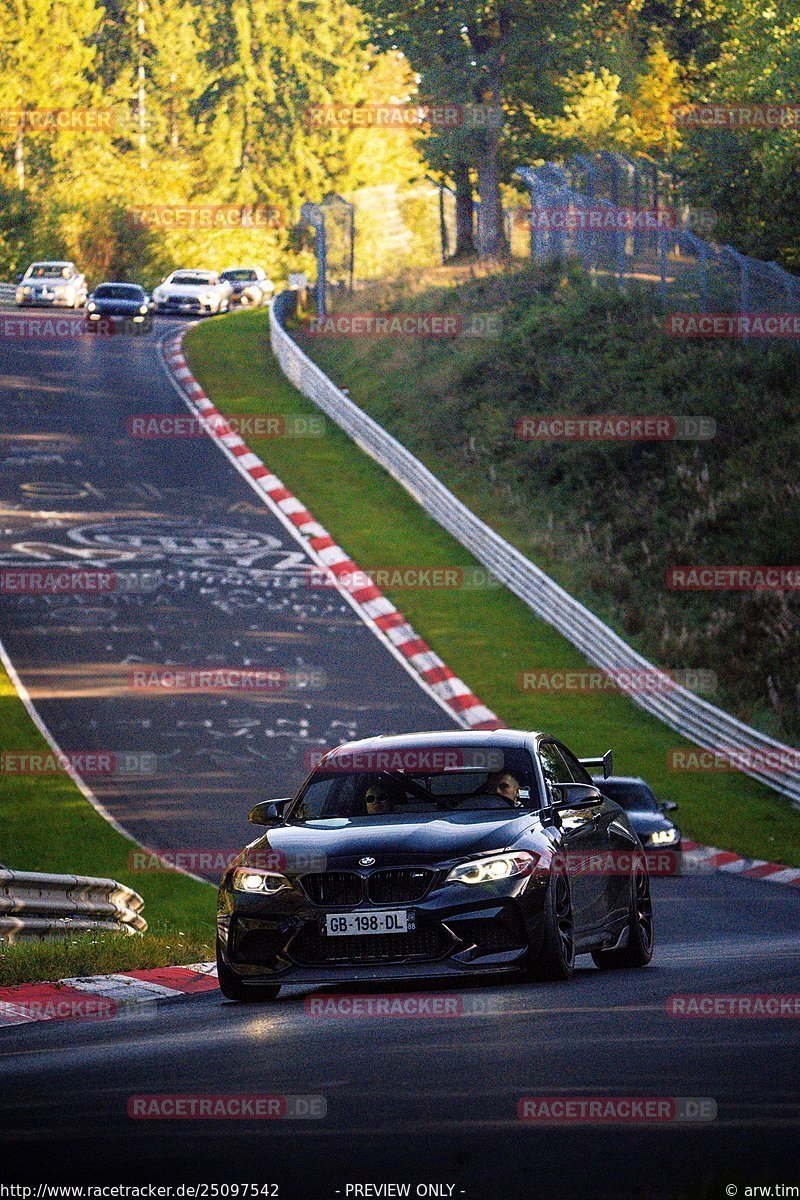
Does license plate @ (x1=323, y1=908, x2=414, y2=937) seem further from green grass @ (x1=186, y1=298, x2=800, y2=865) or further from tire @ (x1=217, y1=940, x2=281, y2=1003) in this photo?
green grass @ (x1=186, y1=298, x2=800, y2=865)

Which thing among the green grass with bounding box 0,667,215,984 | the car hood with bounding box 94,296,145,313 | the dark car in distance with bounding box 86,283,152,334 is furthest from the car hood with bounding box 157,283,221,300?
the green grass with bounding box 0,667,215,984

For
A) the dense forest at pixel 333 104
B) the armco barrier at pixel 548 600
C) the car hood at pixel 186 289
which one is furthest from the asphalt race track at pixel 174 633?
the car hood at pixel 186 289

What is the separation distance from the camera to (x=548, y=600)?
31.0m

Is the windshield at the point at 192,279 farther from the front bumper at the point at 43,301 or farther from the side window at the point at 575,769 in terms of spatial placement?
the side window at the point at 575,769

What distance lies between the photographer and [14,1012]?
33.0 feet

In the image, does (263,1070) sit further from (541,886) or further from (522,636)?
(522,636)

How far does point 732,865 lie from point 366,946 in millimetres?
11995

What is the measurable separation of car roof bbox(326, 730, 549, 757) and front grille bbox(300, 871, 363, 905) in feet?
3.91

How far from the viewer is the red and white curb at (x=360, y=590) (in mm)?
26000

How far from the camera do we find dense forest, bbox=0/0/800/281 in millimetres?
57188

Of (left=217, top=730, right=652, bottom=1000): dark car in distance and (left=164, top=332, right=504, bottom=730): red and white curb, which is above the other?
(left=217, top=730, right=652, bottom=1000): dark car in distance

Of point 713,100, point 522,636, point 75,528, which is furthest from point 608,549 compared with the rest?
point 713,100

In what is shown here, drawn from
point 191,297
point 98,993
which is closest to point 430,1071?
point 98,993

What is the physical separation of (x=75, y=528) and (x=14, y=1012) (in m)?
24.8
